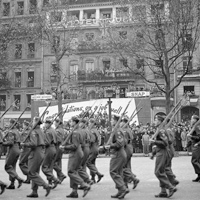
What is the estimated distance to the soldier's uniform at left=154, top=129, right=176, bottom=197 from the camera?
10.6 metres

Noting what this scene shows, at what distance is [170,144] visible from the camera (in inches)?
446

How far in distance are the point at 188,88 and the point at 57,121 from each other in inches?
1228

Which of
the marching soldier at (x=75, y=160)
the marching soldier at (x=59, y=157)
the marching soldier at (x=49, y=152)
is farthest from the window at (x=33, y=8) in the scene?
the marching soldier at (x=75, y=160)

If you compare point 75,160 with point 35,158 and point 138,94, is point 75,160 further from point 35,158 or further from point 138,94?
point 138,94

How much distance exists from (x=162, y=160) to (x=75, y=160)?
2282 millimetres

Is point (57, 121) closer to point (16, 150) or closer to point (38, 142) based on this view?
point (16, 150)

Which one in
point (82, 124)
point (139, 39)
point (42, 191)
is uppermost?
point (139, 39)

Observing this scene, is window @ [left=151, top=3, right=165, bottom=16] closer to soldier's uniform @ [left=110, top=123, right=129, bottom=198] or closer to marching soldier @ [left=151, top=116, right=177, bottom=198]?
marching soldier @ [left=151, top=116, right=177, bottom=198]

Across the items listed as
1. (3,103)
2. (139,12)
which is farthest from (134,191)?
(3,103)

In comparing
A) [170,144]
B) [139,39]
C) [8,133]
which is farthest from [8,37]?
[170,144]

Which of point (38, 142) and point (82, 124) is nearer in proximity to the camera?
point (38, 142)

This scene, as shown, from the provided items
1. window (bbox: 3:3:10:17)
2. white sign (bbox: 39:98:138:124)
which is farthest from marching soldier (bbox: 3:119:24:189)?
window (bbox: 3:3:10:17)

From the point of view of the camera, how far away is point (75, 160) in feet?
35.9

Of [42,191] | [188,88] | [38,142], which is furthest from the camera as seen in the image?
[188,88]
